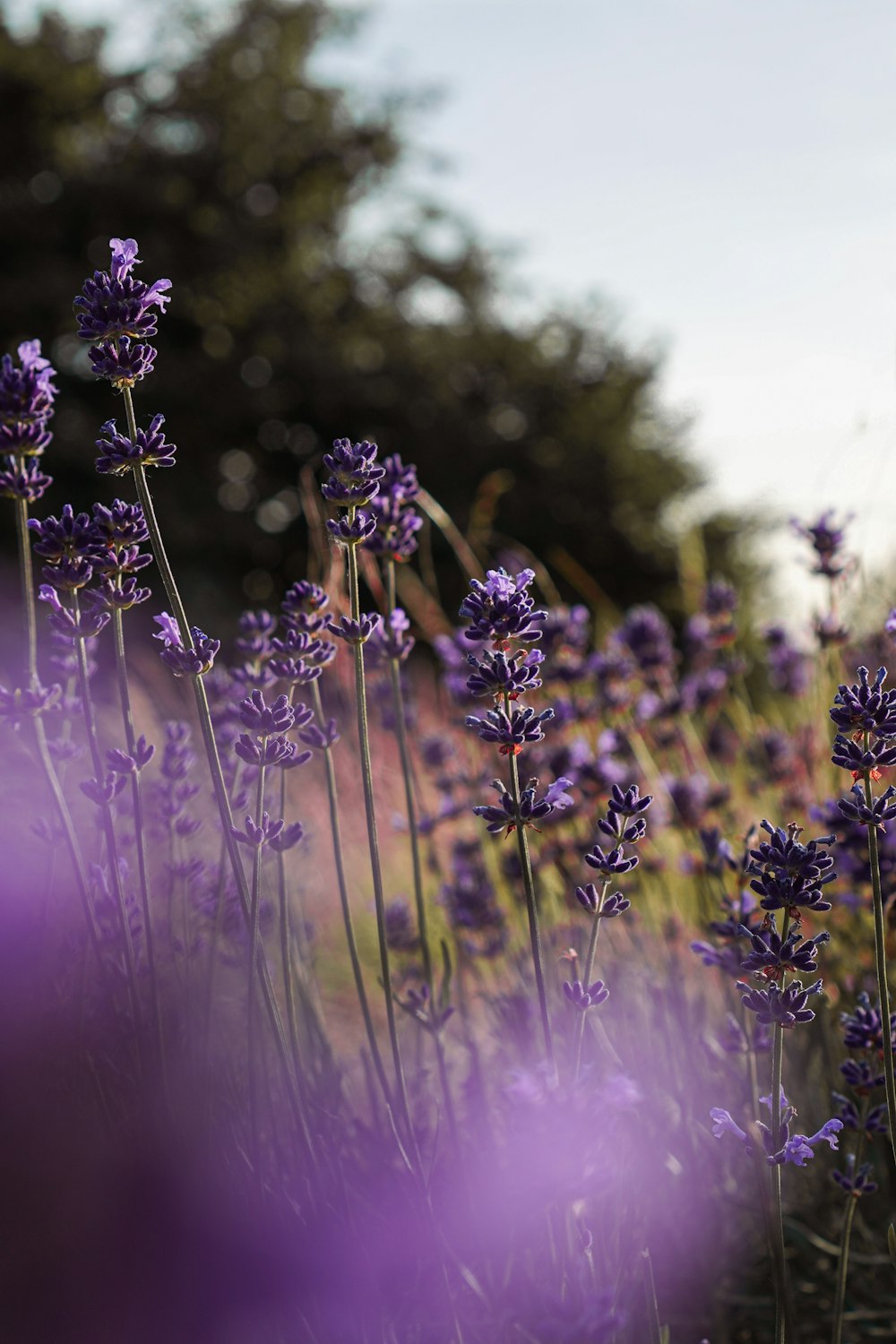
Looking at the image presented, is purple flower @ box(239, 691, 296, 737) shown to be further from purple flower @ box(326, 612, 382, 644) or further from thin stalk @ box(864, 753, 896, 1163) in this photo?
thin stalk @ box(864, 753, 896, 1163)

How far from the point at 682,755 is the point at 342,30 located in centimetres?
1901

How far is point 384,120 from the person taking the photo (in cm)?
1886

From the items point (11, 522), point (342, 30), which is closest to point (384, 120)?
point (342, 30)

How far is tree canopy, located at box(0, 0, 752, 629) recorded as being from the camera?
53.7 feet

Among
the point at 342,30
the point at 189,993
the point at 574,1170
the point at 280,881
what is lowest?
the point at 574,1170

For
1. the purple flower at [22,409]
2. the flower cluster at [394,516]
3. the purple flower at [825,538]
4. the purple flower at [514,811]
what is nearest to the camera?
the purple flower at [514,811]

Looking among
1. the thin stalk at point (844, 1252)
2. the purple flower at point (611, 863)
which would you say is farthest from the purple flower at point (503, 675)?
the thin stalk at point (844, 1252)

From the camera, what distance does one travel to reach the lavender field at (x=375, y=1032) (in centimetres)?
134

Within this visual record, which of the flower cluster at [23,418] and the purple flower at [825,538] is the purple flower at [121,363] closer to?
the flower cluster at [23,418]

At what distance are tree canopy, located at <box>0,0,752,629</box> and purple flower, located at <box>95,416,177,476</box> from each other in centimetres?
1426

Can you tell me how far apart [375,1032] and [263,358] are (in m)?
16.3

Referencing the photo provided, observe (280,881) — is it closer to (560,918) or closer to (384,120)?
(560,918)

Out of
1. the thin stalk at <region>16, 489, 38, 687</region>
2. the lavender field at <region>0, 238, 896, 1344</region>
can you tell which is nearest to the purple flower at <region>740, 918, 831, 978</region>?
the lavender field at <region>0, 238, 896, 1344</region>

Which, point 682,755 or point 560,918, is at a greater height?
point 682,755
